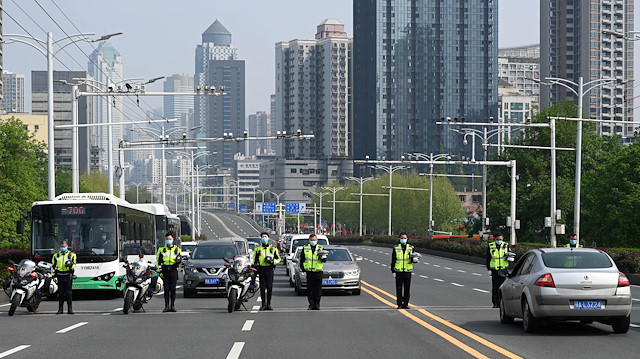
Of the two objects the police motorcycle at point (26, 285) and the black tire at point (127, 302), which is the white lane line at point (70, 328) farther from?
the police motorcycle at point (26, 285)

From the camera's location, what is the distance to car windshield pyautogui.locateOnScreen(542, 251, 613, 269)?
15983mm

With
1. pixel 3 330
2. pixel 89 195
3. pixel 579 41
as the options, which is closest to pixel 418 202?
pixel 579 41

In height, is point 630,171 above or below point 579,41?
below

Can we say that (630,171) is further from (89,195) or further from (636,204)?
(89,195)

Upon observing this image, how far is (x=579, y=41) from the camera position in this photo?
19950 centimetres

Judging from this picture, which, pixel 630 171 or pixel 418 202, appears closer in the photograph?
pixel 630 171

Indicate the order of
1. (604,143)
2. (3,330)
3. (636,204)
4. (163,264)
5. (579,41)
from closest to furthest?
(3,330), (163,264), (636,204), (604,143), (579,41)

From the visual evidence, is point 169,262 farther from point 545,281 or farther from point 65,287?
point 545,281

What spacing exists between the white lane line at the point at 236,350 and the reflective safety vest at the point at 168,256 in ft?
27.0

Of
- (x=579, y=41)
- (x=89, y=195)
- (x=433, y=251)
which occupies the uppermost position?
(x=579, y=41)

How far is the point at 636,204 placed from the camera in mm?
64625

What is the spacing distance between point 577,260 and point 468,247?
50019 mm

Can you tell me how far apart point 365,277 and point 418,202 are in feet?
304

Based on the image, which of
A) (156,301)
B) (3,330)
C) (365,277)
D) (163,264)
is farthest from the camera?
(365,277)
